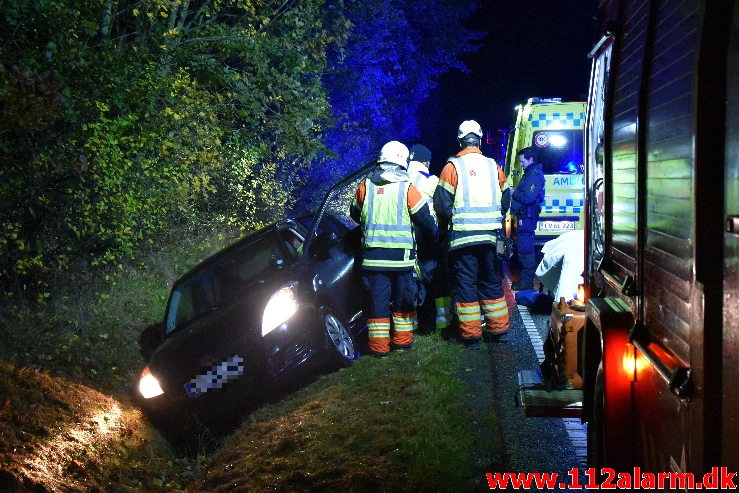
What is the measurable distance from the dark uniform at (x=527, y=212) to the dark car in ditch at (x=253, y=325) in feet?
11.2

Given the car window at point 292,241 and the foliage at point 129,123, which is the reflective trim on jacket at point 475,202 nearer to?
the car window at point 292,241

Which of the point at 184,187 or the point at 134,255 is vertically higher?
the point at 184,187

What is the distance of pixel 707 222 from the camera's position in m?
2.11

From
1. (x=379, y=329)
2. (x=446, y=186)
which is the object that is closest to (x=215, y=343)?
(x=379, y=329)

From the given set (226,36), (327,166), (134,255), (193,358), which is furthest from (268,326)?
(327,166)

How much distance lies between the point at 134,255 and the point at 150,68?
2.98m

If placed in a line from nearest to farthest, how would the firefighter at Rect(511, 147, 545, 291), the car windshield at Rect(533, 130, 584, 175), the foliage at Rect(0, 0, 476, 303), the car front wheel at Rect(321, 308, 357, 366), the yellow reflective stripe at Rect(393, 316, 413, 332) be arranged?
1. the car front wheel at Rect(321, 308, 357, 366)
2. the yellow reflective stripe at Rect(393, 316, 413, 332)
3. the foliage at Rect(0, 0, 476, 303)
4. the firefighter at Rect(511, 147, 545, 291)
5. the car windshield at Rect(533, 130, 584, 175)

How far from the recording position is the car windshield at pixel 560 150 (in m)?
11.7

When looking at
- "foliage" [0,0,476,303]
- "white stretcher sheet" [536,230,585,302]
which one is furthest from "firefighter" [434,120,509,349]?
"foliage" [0,0,476,303]

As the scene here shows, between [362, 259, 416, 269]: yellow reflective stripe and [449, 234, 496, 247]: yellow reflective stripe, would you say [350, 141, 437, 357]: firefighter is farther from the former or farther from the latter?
[449, 234, 496, 247]: yellow reflective stripe

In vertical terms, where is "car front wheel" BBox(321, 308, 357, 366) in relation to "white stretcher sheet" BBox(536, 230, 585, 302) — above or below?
below

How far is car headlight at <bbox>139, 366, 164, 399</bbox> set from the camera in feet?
20.5

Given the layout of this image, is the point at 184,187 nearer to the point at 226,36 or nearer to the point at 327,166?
the point at 226,36

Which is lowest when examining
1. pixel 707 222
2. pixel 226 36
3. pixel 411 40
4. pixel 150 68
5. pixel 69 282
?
pixel 69 282
